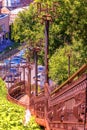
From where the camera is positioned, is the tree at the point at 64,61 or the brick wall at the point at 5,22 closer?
the tree at the point at 64,61

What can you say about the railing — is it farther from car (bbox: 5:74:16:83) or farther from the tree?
car (bbox: 5:74:16:83)

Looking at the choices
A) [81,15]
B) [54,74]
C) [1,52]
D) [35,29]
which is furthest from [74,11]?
[1,52]

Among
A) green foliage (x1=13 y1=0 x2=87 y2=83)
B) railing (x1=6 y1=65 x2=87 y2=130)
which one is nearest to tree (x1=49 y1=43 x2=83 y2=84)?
green foliage (x1=13 y1=0 x2=87 y2=83)

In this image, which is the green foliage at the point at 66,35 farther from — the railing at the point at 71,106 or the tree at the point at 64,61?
the railing at the point at 71,106

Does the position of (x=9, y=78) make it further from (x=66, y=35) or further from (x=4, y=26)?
(x=4, y=26)

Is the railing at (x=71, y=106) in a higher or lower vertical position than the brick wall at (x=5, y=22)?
lower

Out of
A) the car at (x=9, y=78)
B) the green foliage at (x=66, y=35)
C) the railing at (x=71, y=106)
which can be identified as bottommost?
the car at (x=9, y=78)

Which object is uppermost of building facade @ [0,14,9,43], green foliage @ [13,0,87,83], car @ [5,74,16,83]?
building facade @ [0,14,9,43]

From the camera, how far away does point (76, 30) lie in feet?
70.4

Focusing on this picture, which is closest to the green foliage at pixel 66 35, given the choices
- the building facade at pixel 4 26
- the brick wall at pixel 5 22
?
the building facade at pixel 4 26

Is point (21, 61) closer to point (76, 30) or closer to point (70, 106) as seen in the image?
point (76, 30)

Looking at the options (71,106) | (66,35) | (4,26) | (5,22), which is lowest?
(71,106)

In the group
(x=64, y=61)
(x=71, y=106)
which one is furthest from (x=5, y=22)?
(x=71, y=106)

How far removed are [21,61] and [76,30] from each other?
61.6 ft
